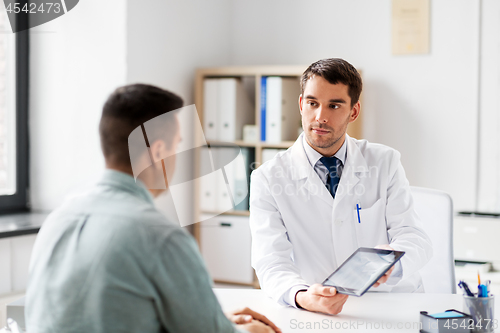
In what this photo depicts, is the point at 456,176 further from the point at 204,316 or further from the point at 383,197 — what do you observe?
the point at 204,316

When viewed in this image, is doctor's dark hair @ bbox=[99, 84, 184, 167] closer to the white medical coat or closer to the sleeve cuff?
the sleeve cuff

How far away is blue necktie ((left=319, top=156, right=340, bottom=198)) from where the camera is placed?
5.59 feet

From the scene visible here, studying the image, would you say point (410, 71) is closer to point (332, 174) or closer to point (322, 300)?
point (332, 174)

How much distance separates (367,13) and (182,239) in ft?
9.05

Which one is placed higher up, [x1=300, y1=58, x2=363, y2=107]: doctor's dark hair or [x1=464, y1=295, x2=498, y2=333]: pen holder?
[x1=300, y1=58, x2=363, y2=107]: doctor's dark hair

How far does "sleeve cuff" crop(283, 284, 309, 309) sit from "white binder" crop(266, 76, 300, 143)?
176cm

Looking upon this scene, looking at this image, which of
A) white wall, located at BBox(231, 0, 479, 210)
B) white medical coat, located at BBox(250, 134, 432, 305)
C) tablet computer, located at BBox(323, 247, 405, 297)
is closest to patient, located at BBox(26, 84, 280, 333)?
tablet computer, located at BBox(323, 247, 405, 297)

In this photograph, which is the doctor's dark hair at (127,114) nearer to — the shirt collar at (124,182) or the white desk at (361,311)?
the shirt collar at (124,182)

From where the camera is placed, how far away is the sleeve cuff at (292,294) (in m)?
1.30

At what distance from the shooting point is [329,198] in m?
1.66

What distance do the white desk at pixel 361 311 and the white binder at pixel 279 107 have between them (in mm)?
1662

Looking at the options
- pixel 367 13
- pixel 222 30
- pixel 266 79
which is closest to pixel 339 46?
pixel 367 13

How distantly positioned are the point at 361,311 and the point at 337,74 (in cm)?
78

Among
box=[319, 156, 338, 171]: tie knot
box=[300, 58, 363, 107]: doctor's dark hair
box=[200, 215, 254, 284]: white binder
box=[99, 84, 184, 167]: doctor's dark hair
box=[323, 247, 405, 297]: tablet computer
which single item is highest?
box=[300, 58, 363, 107]: doctor's dark hair
